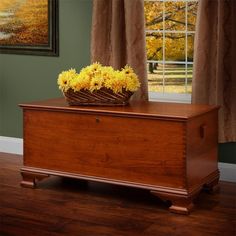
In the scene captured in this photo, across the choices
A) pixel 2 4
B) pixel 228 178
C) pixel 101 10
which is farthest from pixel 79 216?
pixel 2 4

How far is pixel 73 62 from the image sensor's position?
207 inches

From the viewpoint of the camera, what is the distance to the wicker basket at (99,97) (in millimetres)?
4129

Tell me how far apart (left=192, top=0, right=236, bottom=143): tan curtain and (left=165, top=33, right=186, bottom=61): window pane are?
757 millimetres

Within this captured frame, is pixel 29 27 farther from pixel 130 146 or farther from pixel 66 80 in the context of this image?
pixel 130 146

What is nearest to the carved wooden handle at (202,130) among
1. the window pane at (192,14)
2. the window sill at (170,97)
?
the window sill at (170,97)

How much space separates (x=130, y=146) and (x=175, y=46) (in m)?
1.58

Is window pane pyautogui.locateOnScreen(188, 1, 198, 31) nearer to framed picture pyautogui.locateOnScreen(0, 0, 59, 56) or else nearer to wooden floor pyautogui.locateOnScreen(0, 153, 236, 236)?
framed picture pyautogui.locateOnScreen(0, 0, 59, 56)

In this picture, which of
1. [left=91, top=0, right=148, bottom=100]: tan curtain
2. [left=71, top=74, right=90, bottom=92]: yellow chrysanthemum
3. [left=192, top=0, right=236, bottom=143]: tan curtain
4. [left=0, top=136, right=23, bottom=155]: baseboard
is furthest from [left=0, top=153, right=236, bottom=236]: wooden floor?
[left=0, top=136, right=23, bottom=155]: baseboard

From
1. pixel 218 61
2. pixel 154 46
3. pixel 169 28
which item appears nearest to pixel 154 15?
pixel 169 28

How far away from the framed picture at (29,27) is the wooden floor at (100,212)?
1459 mm

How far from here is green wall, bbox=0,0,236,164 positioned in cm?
518

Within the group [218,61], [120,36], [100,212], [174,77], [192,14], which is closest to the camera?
[100,212]

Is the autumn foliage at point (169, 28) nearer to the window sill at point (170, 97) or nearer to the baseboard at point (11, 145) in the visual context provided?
the window sill at point (170, 97)

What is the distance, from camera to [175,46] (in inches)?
204
